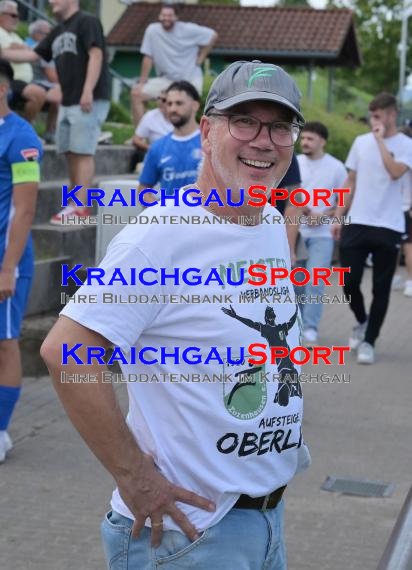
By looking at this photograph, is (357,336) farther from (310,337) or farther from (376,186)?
(376,186)

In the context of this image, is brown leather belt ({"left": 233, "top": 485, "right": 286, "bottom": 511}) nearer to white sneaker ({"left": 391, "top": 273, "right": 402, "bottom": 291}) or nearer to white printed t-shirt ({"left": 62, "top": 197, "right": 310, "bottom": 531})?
white printed t-shirt ({"left": 62, "top": 197, "right": 310, "bottom": 531})

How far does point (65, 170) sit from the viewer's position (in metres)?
12.9

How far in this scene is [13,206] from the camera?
629cm

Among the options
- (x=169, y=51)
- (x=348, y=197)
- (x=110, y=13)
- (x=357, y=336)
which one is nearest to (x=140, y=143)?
(x=169, y=51)

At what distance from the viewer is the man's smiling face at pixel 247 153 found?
109 inches

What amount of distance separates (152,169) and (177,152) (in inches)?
9.0

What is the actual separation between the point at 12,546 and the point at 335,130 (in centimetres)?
1673

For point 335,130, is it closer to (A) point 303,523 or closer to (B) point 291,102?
(A) point 303,523

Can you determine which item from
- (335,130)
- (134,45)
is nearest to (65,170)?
(335,130)

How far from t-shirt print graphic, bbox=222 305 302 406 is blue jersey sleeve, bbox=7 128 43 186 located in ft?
11.6

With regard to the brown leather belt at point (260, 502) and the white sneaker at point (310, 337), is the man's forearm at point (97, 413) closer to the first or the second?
the brown leather belt at point (260, 502)

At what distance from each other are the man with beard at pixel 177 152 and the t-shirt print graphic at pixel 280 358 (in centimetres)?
475

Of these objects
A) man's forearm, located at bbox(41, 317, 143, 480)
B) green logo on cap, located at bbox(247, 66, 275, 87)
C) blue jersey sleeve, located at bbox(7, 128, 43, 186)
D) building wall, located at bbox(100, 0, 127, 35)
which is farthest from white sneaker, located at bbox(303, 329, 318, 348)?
building wall, located at bbox(100, 0, 127, 35)

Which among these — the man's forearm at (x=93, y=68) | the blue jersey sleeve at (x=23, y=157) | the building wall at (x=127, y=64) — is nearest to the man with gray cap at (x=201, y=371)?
the blue jersey sleeve at (x=23, y=157)
